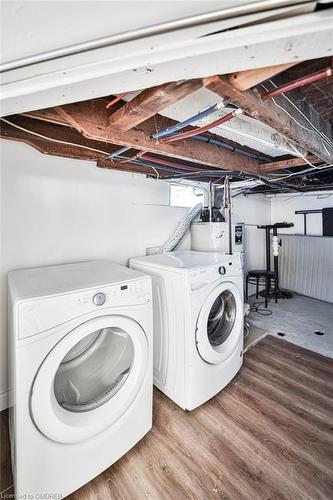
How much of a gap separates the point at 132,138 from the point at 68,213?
911 mm

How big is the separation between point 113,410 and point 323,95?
2.14 meters

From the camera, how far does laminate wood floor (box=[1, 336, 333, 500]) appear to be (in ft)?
3.89

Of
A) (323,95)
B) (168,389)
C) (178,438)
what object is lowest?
(178,438)

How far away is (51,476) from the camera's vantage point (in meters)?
1.07

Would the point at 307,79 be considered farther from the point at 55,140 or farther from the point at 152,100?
the point at 55,140

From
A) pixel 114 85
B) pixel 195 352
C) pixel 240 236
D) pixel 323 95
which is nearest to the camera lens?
pixel 114 85

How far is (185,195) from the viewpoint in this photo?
288 cm

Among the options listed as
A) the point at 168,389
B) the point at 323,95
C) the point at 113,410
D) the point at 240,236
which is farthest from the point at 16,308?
the point at 240,236

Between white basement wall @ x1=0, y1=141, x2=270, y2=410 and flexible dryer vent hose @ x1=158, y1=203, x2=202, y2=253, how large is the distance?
0.34ft

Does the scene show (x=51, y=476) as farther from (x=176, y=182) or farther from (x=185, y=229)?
(x=176, y=182)

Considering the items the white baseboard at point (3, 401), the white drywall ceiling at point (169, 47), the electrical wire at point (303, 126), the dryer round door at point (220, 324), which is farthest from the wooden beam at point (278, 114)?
the white baseboard at point (3, 401)

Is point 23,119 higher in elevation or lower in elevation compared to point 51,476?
higher

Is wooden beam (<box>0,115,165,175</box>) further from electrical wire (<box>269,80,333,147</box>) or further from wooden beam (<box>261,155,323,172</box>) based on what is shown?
wooden beam (<box>261,155,323,172</box>)

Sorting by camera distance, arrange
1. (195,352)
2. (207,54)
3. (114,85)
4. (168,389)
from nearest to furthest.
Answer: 1. (207,54)
2. (114,85)
3. (195,352)
4. (168,389)
